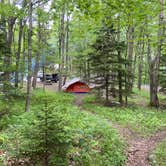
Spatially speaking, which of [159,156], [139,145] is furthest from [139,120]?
[159,156]

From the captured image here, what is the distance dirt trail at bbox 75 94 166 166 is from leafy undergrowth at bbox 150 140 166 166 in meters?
0.14

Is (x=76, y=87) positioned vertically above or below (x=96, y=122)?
above

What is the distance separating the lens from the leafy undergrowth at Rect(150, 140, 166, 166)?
19.2 feet

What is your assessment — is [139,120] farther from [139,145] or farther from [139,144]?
[139,145]

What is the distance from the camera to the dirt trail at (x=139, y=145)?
5.99m

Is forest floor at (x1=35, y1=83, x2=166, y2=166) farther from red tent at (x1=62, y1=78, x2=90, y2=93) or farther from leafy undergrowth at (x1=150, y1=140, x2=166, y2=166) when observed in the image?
red tent at (x1=62, y1=78, x2=90, y2=93)

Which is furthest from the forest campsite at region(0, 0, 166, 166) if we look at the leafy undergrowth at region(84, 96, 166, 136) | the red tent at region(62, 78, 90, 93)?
the red tent at region(62, 78, 90, 93)

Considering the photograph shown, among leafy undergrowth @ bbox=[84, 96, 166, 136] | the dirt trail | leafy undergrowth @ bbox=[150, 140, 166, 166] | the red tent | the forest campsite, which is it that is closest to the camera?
the forest campsite

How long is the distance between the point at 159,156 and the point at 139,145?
39.5 inches

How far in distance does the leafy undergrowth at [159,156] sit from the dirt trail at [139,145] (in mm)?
136

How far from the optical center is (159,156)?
626 cm

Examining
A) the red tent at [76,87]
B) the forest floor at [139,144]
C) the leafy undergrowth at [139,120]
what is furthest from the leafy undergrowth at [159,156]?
the red tent at [76,87]

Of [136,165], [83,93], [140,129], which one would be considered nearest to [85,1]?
[136,165]

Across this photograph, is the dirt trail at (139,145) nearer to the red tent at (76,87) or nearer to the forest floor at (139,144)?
the forest floor at (139,144)
